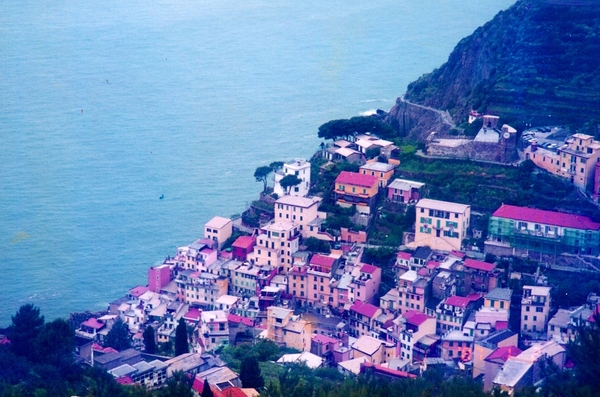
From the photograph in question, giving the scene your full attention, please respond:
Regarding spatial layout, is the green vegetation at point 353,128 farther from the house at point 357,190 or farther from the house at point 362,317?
the house at point 362,317

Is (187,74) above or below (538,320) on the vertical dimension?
above

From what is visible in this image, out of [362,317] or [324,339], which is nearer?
[324,339]

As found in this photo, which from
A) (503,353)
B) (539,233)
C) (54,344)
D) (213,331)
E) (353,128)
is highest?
(353,128)

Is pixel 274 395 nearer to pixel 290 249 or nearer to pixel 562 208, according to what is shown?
pixel 290 249

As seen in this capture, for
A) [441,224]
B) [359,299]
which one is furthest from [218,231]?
[441,224]

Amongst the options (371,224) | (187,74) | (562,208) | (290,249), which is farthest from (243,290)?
(187,74)

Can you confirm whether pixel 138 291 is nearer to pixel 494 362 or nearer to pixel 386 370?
pixel 386 370
